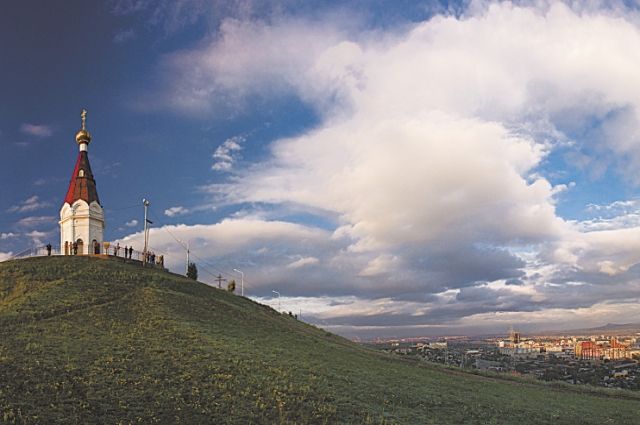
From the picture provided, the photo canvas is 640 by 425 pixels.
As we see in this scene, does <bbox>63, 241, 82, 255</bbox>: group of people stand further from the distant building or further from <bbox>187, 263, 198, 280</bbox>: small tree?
<bbox>187, 263, 198, 280</bbox>: small tree

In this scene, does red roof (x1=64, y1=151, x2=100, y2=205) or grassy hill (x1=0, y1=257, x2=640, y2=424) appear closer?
grassy hill (x1=0, y1=257, x2=640, y2=424)

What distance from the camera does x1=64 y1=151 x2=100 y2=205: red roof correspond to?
56.2 m

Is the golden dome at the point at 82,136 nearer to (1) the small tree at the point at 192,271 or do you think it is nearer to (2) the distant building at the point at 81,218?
(2) the distant building at the point at 81,218

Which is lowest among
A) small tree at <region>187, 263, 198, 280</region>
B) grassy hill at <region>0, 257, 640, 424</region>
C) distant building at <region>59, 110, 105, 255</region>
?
grassy hill at <region>0, 257, 640, 424</region>

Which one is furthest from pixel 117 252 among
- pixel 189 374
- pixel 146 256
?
pixel 189 374

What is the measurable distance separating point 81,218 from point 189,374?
122ft

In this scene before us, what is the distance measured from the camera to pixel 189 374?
24.4 meters

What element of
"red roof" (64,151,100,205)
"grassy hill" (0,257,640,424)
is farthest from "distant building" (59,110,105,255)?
"grassy hill" (0,257,640,424)

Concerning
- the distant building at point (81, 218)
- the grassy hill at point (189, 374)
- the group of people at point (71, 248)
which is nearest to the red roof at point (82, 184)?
the distant building at point (81, 218)

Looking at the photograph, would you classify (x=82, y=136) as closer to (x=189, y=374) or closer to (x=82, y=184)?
(x=82, y=184)

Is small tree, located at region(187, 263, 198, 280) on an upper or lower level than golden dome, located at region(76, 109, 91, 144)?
lower

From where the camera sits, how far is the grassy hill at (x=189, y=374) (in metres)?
20.4

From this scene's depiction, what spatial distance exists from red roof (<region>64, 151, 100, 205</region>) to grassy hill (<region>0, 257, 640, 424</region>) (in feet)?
39.0

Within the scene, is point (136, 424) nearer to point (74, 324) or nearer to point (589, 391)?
point (74, 324)
